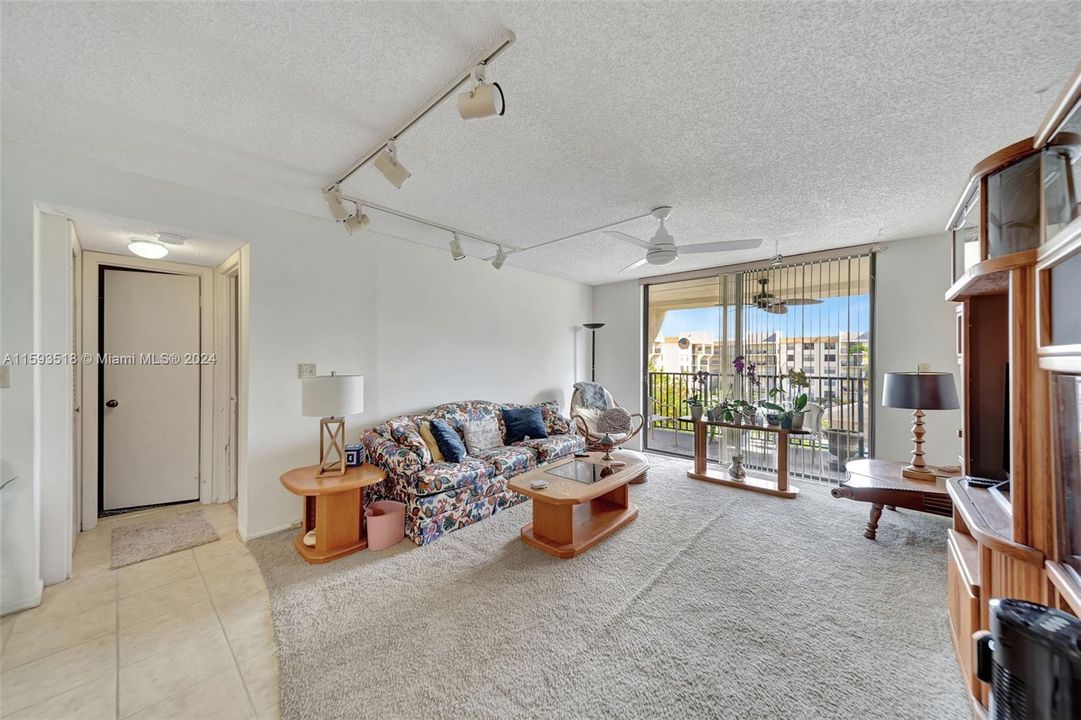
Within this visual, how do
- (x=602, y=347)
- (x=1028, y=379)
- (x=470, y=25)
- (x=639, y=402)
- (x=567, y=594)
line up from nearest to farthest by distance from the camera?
(x=1028, y=379)
(x=470, y=25)
(x=567, y=594)
(x=639, y=402)
(x=602, y=347)

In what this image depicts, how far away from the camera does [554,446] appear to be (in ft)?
13.1

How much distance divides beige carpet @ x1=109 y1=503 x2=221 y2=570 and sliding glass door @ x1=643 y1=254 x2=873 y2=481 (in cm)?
459

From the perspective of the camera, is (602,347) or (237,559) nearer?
(237,559)

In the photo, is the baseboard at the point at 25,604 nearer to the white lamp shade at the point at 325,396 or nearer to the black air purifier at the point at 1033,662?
the white lamp shade at the point at 325,396

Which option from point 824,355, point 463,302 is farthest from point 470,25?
point 824,355

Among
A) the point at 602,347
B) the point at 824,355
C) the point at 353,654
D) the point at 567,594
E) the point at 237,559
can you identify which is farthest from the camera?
the point at 602,347

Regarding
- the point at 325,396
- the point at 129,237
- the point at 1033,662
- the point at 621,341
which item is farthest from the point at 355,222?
the point at 621,341

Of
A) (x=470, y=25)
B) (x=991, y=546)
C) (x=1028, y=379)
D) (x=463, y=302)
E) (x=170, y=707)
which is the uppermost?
(x=470, y=25)

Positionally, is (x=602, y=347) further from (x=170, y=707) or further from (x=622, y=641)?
(x=170, y=707)

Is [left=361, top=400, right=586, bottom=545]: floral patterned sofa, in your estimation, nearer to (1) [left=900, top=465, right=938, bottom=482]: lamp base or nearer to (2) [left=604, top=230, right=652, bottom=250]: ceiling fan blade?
(2) [left=604, top=230, right=652, bottom=250]: ceiling fan blade

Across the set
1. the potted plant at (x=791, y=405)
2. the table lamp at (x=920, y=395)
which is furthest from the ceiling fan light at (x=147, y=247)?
the table lamp at (x=920, y=395)

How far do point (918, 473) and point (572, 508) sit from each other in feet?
8.48

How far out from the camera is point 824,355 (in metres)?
4.20

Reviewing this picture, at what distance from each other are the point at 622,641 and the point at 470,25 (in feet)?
8.61
